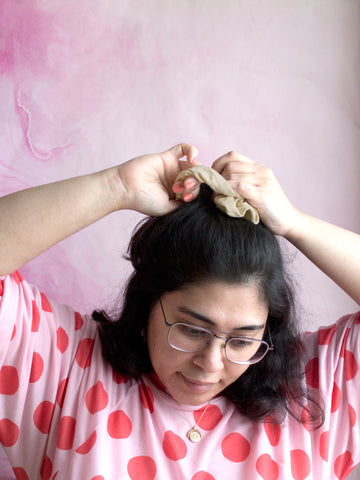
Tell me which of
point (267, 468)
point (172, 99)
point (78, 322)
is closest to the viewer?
point (267, 468)

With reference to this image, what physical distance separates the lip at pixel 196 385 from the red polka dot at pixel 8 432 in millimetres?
368

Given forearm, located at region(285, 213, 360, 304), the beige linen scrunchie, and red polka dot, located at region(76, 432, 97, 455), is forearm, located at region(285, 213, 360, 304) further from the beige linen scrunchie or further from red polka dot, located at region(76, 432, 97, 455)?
red polka dot, located at region(76, 432, 97, 455)

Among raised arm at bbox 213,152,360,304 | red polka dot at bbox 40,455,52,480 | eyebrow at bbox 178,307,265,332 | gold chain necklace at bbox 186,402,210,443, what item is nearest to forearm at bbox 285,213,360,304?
raised arm at bbox 213,152,360,304

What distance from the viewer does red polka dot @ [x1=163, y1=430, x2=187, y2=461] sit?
1.16 meters

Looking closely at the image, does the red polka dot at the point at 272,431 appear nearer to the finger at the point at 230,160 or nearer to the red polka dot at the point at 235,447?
the red polka dot at the point at 235,447

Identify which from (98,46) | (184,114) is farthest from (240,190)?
(98,46)

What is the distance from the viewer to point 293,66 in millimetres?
1656

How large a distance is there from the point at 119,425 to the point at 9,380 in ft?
0.80

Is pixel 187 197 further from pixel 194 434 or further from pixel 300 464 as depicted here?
pixel 300 464

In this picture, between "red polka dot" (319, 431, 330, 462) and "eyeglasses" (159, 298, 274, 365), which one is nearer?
"eyeglasses" (159, 298, 274, 365)

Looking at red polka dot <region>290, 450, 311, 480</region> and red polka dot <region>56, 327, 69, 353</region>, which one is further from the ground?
red polka dot <region>56, 327, 69, 353</region>

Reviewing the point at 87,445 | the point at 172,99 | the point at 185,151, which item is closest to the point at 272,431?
the point at 87,445

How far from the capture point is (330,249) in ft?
3.96

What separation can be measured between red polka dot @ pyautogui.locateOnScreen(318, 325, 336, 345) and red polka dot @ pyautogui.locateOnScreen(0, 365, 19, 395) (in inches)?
26.6
